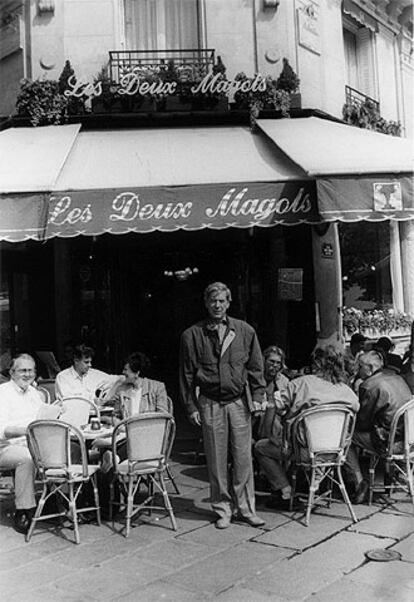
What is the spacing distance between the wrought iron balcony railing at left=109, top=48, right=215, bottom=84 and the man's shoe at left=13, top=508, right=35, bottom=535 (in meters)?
6.31

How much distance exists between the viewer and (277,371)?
6.32m

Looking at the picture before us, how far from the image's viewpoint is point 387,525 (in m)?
4.87

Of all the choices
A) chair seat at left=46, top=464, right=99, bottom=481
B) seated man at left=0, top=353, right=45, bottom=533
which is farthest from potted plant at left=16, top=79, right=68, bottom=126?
chair seat at left=46, top=464, right=99, bottom=481

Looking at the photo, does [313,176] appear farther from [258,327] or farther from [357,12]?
[357,12]

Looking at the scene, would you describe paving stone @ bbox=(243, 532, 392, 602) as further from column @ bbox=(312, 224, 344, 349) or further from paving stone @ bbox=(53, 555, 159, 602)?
column @ bbox=(312, 224, 344, 349)

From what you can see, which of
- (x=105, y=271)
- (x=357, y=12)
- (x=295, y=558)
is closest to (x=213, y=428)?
(x=295, y=558)

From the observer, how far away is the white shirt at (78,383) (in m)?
6.81

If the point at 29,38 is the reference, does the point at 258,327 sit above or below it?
below

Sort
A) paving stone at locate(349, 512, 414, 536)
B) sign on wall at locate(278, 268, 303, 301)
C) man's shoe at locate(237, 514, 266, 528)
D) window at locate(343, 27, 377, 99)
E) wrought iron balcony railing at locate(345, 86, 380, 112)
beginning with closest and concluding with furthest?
1. paving stone at locate(349, 512, 414, 536)
2. man's shoe at locate(237, 514, 266, 528)
3. sign on wall at locate(278, 268, 303, 301)
4. wrought iron balcony railing at locate(345, 86, 380, 112)
5. window at locate(343, 27, 377, 99)

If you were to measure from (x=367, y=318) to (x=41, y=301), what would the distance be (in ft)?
17.6

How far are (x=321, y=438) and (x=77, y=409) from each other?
2538 millimetres

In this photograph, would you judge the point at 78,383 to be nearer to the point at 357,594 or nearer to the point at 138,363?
the point at 138,363

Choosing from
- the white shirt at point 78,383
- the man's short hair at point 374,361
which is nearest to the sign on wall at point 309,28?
the man's short hair at point 374,361

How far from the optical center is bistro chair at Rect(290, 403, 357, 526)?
16.6 feet
